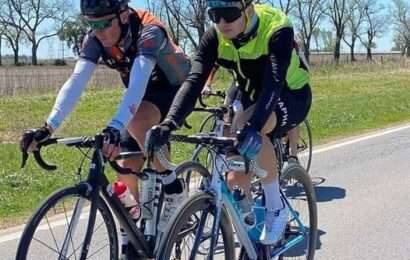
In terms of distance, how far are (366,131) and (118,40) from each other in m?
10.2

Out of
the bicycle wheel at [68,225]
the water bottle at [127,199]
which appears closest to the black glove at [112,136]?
the bicycle wheel at [68,225]

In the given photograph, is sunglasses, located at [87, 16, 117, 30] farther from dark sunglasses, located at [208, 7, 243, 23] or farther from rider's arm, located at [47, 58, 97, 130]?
dark sunglasses, located at [208, 7, 243, 23]

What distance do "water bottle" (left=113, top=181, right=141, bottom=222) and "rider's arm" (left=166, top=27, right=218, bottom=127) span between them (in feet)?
1.67

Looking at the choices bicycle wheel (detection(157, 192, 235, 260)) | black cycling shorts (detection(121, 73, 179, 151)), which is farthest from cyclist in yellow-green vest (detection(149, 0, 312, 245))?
black cycling shorts (detection(121, 73, 179, 151))

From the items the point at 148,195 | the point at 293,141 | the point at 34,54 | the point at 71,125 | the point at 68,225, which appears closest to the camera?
the point at 68,225

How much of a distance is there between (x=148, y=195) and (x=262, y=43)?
3.86ft

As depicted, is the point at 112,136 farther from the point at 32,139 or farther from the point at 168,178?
the point at 168,178

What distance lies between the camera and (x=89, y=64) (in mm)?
4082

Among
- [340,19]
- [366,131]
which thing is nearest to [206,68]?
[366,131]

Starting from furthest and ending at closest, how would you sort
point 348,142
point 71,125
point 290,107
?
point 71,125, point 348,142, point 290,107

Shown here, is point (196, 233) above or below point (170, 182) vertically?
below

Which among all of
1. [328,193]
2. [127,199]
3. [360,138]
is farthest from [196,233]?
[360,138]

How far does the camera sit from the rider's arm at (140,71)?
3783 millimetres

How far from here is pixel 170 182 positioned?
444 cm
